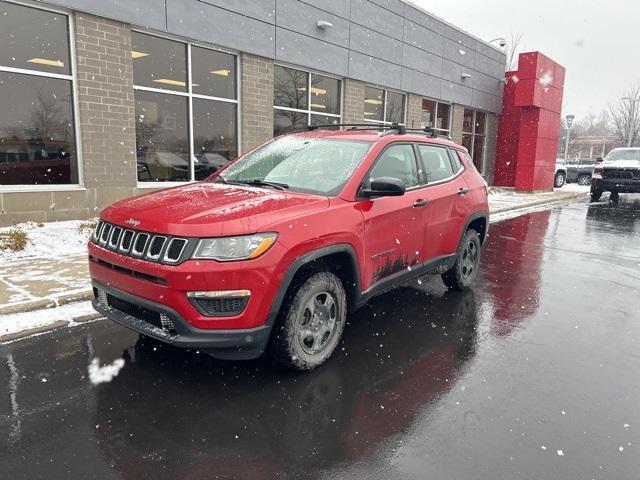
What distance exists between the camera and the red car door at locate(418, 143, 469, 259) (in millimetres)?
4895

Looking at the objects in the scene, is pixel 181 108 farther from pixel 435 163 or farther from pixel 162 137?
pixel 435 163

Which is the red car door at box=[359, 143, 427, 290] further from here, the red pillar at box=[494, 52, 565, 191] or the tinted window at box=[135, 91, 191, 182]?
the red pillar at box=[494, 52, 565, 191]

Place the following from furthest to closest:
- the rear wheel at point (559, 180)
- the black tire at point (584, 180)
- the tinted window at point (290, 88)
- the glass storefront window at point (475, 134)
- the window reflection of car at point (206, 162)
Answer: the black tire at point (584, 180) < the rear wheel at point (559, 180) < the glass storefront window at point (475, 134) < the tinted window at point (290, 88) < the window reflection of car at point (206, 162)

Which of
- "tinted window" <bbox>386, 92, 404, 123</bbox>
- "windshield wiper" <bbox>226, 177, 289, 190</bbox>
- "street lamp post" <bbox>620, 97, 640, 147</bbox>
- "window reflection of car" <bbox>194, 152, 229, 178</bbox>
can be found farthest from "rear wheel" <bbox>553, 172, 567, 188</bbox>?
"windshield wiper" <bbox>226, 177, 289, 190</bbox>

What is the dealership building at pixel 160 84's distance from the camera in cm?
803

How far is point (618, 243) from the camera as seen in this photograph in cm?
977

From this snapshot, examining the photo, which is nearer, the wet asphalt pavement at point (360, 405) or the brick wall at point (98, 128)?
the wet asphalt pavement at point (360, 405)

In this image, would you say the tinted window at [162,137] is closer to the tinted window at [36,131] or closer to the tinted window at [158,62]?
the tinted window at [158,62]

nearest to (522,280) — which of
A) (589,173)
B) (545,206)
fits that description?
(545,206)

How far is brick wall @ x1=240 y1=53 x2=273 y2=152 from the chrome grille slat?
796cm

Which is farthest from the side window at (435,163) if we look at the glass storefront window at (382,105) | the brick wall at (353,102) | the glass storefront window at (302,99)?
the glass storefront window at (382,105)

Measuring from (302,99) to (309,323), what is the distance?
406 inches

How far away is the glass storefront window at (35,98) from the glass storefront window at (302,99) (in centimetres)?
502

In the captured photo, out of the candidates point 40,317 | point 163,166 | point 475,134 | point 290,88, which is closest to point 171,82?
point 163,166
